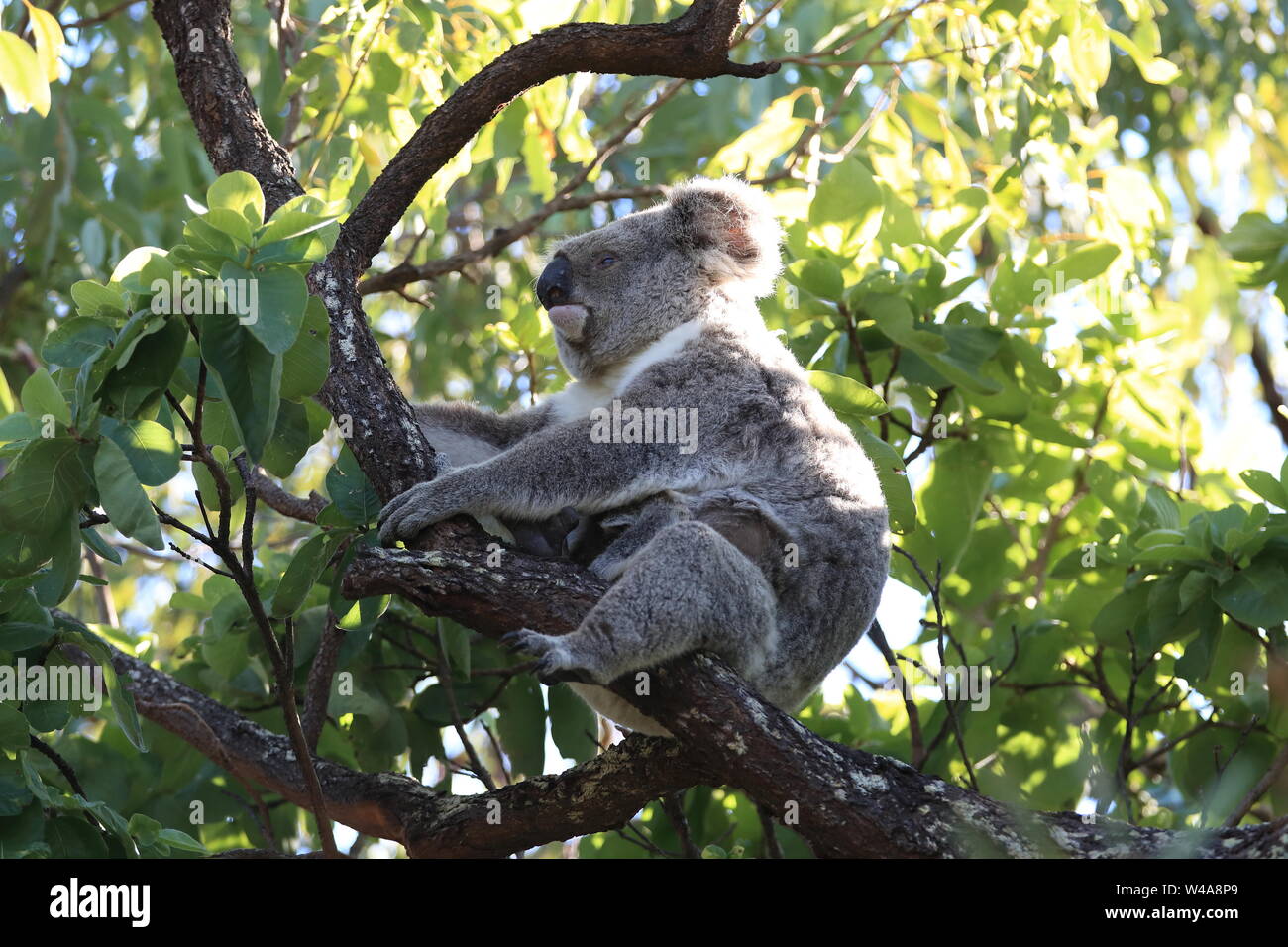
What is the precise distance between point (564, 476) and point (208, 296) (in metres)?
1.42

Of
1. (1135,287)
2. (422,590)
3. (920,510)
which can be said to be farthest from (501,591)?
(1135,287)

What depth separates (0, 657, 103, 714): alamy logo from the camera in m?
3.05

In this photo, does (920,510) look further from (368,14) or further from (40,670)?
(40,670)

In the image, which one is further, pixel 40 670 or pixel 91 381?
pixel 40 670

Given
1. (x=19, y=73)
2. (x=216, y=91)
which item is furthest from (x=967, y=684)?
(x=19, y=73)

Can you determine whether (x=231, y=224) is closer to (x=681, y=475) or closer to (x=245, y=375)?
(x=245, y=375)

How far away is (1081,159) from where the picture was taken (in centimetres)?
512

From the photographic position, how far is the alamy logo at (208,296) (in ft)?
7.46

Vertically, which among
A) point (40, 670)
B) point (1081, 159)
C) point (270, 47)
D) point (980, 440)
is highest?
point (270, 47)

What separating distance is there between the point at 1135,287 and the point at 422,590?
3.47m

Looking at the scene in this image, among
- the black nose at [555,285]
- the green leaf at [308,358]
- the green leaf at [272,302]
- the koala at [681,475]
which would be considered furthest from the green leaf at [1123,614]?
the green leaf at [272,302]

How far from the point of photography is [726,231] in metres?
4.49
